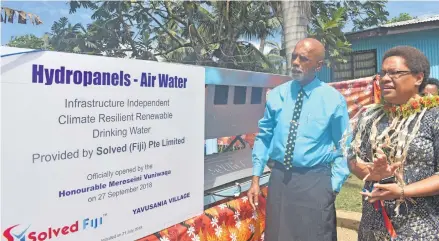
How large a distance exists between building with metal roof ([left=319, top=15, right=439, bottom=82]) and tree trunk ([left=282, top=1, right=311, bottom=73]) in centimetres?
726

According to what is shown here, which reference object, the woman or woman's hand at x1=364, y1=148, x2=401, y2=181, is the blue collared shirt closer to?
the woman

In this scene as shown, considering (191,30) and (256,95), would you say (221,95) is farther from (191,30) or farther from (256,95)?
(191,30)

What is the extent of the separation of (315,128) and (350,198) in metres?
3.70

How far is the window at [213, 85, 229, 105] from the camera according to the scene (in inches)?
105

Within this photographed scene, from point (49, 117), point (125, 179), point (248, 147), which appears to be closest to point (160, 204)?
point (125, 179)

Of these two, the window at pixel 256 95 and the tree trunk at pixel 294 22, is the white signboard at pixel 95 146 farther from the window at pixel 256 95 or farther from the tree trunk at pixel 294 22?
the tree trunk at pixel 294 22

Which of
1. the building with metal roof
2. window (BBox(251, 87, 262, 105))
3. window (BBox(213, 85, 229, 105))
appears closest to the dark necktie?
window (BBox(213, 85, 229, 105))

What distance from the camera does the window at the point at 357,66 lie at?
12686mm

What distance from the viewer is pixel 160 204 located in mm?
2096

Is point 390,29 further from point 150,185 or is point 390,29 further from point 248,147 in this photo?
point 150,185

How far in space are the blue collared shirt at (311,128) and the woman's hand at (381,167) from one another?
683 mm

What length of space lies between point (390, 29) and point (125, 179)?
11.7m

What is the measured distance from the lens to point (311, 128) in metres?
2.40

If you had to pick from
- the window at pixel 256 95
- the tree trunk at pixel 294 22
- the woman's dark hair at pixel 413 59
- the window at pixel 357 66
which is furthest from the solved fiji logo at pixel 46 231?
the window at pixel 357 66
